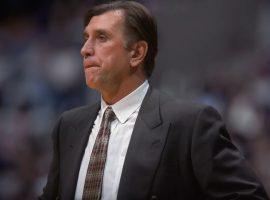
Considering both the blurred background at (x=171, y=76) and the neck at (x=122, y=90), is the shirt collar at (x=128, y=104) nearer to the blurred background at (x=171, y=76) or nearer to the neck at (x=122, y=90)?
the neck at (x=122, y=90)

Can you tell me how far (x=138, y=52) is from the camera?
8.05 ft

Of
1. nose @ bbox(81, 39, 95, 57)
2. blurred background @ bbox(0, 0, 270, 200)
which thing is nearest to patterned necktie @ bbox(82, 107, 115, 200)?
nose @ bbox(81, 39, 95, 57)

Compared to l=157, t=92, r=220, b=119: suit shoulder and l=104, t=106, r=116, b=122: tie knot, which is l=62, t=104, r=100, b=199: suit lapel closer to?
l=104, t=106, r=116, b=122: tie knot

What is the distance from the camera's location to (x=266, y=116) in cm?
511

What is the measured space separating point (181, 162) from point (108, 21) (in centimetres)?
59

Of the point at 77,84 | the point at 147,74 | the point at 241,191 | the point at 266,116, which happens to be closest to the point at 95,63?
the point at 147,74

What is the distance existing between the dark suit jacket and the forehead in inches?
13.0

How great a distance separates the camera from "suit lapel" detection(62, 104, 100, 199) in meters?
2.30

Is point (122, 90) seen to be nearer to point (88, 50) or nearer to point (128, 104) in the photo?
point (128, 104)

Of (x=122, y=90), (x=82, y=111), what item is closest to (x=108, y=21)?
(x=122, y=90)

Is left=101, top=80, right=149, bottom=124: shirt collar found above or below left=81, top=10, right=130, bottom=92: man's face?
below

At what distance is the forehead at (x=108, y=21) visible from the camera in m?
2.39

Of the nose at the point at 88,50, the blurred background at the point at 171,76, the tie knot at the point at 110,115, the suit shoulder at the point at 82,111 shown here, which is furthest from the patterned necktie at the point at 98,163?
the blurred background at the point at 171,76

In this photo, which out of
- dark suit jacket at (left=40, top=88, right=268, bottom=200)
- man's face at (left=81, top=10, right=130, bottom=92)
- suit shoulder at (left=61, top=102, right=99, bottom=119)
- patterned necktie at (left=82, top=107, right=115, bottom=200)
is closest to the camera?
dark suit jacket at (left=40, top=88, right=268, bottom=200)
